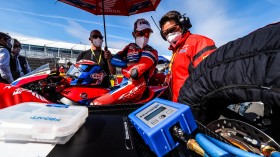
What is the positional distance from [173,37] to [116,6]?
2293mm

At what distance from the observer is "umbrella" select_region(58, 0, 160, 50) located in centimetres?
452

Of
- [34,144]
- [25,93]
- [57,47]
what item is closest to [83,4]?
[25,93]

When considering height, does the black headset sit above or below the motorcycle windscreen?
above

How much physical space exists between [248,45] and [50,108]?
0.92 m

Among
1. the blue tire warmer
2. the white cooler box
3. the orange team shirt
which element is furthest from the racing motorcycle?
the blue tire warmer

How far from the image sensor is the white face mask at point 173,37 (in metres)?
2.79

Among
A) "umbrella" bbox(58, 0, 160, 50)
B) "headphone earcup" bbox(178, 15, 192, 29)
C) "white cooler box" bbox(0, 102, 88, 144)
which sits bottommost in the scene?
"white cooler box" bbox(0, 102, 88, 144)

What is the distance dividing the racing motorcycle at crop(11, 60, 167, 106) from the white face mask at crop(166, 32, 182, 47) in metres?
0.71

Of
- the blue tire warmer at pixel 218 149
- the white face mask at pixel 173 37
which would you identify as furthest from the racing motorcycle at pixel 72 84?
the blue tire warmer at pixel 218 149

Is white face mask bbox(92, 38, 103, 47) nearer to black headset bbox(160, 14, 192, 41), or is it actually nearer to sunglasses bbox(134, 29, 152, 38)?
sunglasses bbox(134, 29, 152, 38)

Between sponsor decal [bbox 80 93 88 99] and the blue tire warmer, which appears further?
sponsor decal [bbox 80 93 88 99]

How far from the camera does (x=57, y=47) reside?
28.0 meters

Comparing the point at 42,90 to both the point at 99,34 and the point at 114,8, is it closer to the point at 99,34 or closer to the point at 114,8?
the point at 99,34

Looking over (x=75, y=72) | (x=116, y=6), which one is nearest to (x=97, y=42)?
(x=116, y=6)
